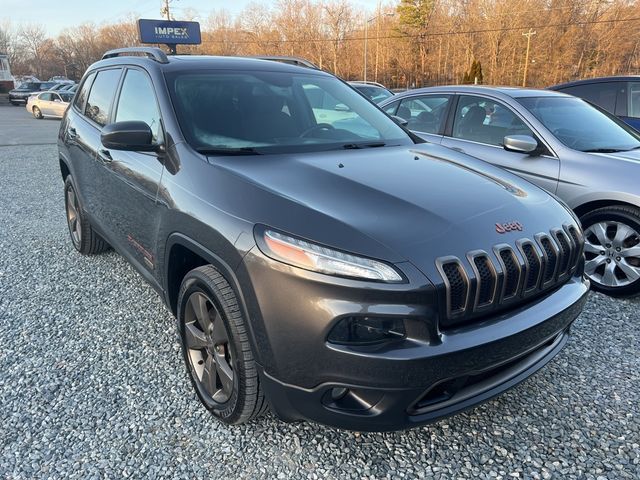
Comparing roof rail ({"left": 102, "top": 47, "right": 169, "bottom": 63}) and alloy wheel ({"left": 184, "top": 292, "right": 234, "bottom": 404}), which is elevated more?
roof rail ({"left": 102, "top": 47, "right": 169, "bottom": 63})

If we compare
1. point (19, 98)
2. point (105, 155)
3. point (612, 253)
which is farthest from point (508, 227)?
point (19, 98)

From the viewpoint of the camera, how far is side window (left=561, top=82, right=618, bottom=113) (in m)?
6.87

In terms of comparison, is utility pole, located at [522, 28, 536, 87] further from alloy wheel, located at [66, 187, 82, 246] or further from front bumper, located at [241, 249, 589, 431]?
front bumper, located at [241, 249, 589, 431]

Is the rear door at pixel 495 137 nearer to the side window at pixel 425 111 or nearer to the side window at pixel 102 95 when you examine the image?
the side window at pixel 425 111

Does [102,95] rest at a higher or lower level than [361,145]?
higher

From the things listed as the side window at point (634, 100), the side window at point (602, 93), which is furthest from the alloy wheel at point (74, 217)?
the side window at point (634, 100)

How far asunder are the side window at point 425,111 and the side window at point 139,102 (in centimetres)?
309

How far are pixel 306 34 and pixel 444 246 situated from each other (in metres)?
64.1

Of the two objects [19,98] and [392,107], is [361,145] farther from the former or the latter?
[19,98]

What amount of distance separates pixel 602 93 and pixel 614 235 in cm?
413

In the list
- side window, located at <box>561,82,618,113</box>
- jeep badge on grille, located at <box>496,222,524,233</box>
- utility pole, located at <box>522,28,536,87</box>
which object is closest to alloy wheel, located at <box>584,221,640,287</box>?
jeep badge on grille, located at <box>496,222,524,233</box>

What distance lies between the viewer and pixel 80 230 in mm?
4570

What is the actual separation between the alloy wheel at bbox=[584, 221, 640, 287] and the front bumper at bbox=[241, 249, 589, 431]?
7.37 ft

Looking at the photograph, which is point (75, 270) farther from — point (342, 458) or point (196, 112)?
point (342, 458)
